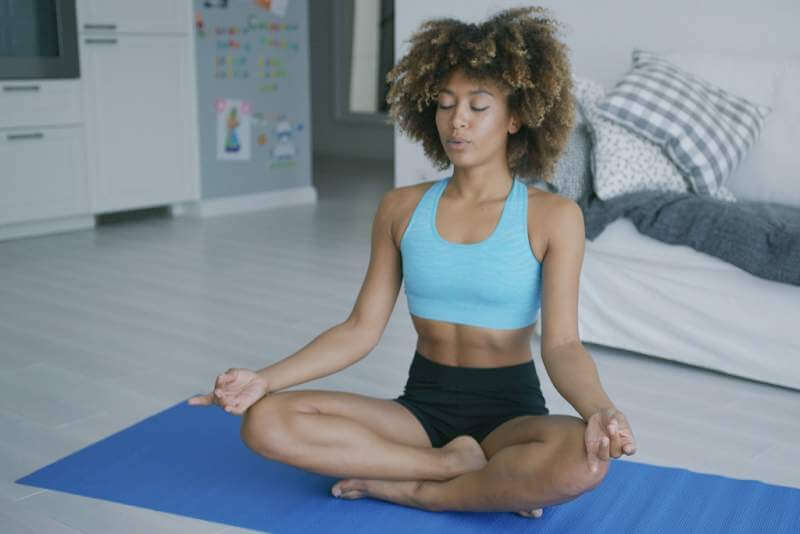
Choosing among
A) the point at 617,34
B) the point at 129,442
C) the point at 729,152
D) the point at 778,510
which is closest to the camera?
the point at 778,510

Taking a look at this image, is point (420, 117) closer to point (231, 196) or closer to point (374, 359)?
point (374, 359)

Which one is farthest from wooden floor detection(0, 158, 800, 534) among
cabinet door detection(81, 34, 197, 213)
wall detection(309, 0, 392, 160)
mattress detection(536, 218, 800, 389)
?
wall detection(309, 0, 392, 160)

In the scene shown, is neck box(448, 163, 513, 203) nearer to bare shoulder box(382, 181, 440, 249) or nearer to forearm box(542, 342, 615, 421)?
bare shoulder box(382, 181, 440, 249)

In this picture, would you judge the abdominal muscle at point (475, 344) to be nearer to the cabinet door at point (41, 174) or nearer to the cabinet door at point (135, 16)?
the cabinet door at point (41, 174)

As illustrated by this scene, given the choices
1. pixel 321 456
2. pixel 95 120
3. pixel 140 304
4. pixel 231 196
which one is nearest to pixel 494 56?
pixel 321 456

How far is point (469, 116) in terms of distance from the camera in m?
1.68

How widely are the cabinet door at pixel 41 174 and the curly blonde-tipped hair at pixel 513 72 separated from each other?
2.85 m

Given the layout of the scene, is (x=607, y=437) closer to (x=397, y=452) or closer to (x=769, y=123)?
(x=397, y=452)

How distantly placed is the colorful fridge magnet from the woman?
128 inches

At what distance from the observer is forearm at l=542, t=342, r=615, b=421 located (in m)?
1.50

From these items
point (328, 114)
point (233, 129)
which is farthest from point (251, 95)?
point (328, 114)

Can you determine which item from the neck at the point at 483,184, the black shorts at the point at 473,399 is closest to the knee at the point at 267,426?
the black shorts at the point at 473,399

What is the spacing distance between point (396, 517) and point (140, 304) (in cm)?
178

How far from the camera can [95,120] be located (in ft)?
14.6
